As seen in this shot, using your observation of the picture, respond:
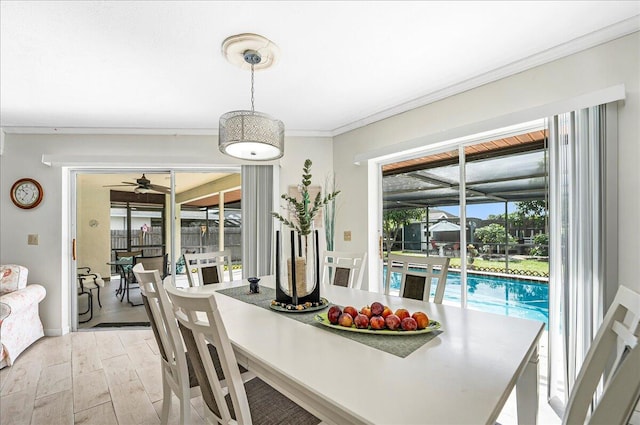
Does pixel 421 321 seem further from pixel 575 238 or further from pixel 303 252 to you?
pixel 575 238

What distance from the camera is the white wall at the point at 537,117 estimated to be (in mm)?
1923

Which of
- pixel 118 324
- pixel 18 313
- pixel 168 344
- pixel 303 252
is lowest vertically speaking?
pixel 118 324

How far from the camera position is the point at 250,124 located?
1949 millimetres

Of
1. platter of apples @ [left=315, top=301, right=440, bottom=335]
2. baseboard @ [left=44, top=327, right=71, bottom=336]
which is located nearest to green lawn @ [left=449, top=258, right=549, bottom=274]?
platter of apples @ [left=315, top=301, right=440, bottom=335]

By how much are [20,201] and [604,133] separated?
18.4 ft

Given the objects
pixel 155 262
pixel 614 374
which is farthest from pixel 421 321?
pixel 155 262

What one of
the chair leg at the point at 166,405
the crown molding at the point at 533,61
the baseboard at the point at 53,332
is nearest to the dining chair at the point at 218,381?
the chair leg at the point at 166,405

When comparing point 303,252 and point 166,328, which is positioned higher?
point 303,252

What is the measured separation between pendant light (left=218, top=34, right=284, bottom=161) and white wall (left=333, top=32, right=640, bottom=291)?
5.19 feet

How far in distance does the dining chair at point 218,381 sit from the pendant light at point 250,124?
107cm

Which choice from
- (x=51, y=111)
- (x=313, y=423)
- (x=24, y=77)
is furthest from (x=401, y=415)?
(x=51, y=111)

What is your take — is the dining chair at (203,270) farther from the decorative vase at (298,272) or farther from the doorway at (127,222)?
the doorway at (127,222)

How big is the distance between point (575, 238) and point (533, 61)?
130cm

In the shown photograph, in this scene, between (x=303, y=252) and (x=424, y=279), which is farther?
(x=424, y=279)
